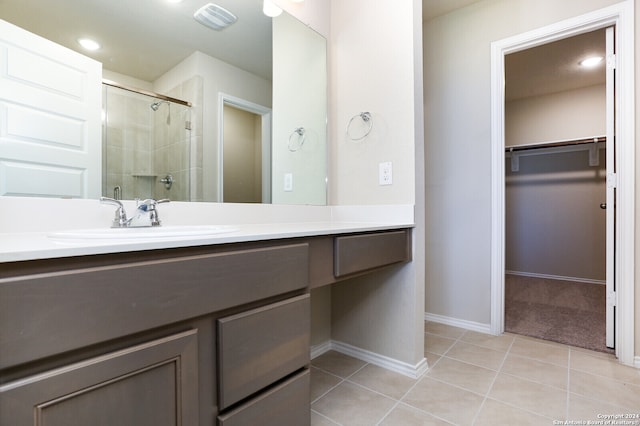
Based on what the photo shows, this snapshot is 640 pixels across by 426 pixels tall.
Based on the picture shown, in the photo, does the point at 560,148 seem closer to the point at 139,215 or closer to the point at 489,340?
the point at 489,340

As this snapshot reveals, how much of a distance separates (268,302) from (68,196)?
75cm

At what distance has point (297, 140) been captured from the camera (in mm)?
1849

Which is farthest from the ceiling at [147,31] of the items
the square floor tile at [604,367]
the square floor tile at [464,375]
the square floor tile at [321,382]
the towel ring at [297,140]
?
the square floor tile at [604,367]

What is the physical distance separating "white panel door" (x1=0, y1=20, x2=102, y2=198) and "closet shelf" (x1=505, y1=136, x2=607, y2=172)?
430 cm

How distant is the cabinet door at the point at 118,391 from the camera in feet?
1.78

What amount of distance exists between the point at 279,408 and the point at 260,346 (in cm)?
24

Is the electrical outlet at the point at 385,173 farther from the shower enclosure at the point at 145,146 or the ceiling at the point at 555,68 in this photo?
the ceiling at the point at 555,68

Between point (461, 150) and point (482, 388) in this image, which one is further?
point (461, 150)

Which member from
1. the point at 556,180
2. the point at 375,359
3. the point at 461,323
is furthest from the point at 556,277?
the point at 375,359

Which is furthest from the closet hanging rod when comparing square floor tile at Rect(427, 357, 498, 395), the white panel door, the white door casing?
the white panel door

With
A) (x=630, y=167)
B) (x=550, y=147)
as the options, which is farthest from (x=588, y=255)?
(x=630, y=167)

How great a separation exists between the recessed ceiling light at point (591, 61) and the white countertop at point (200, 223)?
276 cm

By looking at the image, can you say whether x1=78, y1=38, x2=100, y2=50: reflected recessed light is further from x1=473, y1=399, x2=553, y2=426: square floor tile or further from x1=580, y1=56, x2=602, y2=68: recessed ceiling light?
x1=580, y1=56, x2=602, y2=68: recessed ceiling light

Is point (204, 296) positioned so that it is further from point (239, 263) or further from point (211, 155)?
point (211, 155)
